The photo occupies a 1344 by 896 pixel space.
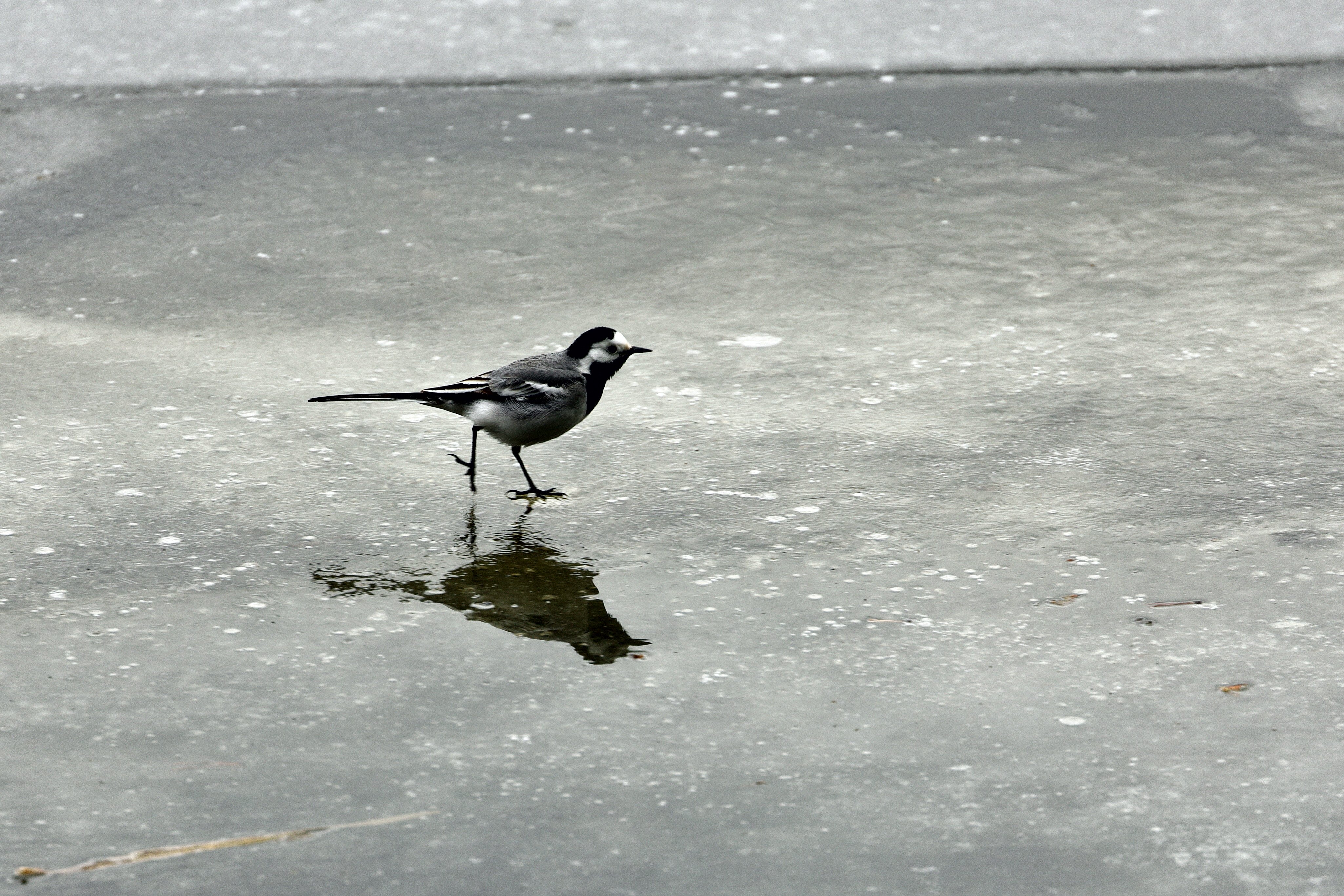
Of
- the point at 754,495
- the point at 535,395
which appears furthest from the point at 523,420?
the point at 754,495

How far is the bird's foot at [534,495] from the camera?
16.8ft

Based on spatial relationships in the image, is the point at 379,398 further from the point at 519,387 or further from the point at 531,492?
the point at 531,492

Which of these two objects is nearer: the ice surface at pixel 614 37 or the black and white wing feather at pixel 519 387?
the black and white wing feather at pixel 519 387

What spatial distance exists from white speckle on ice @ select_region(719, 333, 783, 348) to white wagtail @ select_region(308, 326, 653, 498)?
1.13 meters

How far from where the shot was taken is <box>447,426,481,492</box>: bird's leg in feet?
16.9

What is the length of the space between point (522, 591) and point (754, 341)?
206 cm

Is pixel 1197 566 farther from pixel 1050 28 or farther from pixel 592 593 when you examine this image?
pixel 1050 28

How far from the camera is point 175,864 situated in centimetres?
333

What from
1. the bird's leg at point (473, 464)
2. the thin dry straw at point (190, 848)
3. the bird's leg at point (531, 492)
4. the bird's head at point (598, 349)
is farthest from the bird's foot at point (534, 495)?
the thin dry straw at point (190, 848)

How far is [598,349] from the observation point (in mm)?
5094

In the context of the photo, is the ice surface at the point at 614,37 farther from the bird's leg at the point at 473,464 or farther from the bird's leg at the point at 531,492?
the bird's leg at the point at 531,492

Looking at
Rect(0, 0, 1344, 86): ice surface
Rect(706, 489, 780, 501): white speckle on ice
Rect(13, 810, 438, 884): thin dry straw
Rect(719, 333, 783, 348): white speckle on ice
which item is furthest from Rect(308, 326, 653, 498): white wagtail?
Rect(0, 0, 1344, 86): ice surface

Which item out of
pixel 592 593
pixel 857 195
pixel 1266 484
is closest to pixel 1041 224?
pixel 857 195

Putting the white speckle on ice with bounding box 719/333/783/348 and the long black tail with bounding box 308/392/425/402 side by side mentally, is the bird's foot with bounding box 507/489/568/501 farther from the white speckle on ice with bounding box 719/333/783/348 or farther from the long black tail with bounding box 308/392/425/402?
the white speckle on ice with bounding box 719/333/783/348
